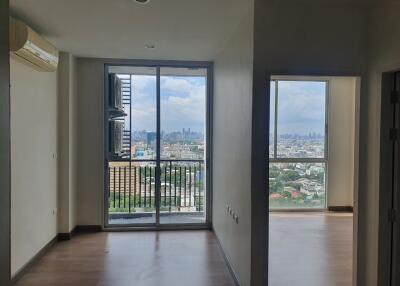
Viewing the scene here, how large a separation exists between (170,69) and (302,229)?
10.7ft

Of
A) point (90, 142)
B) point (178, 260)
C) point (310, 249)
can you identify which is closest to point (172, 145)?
point (90, 142)

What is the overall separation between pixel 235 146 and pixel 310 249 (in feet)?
6.45

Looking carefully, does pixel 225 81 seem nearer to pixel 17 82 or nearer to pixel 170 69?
pixel 170 69

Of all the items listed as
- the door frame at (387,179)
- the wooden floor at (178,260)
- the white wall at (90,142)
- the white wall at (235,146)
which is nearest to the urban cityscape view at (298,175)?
the wooden floor at (178,260)

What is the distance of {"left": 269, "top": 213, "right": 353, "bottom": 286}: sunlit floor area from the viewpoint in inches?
142

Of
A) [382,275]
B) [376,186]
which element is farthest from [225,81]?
[382,275]

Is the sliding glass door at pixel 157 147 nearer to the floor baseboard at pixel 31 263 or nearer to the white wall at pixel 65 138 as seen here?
the white wall at pixel 65 138

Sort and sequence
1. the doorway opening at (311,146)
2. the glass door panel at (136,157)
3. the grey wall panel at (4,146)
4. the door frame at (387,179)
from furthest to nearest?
the doorway opening at (311,146)
the glass door panel at (136,157)
the door frame at (387,179)
the grey wall panel at (4,146)

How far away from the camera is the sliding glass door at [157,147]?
17.6ft

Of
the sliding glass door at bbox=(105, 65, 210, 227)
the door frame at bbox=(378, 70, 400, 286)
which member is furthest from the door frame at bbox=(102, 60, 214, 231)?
the door frame at bbox=(378, 70, 400, 286)

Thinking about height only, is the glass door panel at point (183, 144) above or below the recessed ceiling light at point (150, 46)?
below

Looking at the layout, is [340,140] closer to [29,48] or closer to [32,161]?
[32,161]

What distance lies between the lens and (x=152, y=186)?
5.49 meters

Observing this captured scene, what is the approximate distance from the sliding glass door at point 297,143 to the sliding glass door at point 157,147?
1780 millimetres
